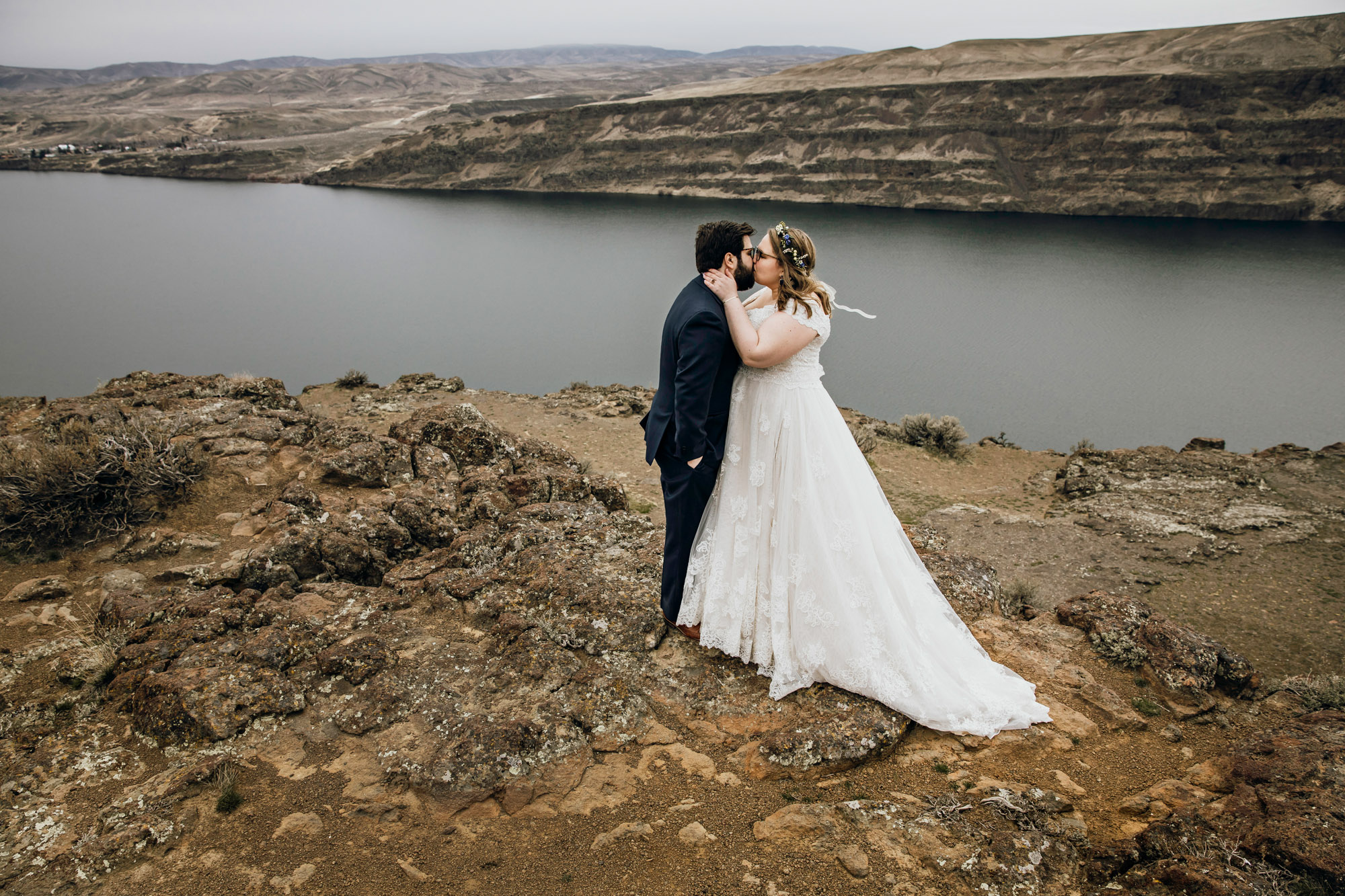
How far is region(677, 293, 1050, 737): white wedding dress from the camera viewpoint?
2.97 m

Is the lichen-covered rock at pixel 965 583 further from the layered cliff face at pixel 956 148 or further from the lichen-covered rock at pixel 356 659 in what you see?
the layered cliff face at pixel 956 148

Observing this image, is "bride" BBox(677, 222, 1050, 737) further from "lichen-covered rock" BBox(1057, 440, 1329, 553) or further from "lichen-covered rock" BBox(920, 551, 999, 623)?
"lichen-covered rock" BBox(1057, 440, 1329, 553)

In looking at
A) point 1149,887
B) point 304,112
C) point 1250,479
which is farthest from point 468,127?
point 1149,887

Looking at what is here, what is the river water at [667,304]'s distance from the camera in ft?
48.9

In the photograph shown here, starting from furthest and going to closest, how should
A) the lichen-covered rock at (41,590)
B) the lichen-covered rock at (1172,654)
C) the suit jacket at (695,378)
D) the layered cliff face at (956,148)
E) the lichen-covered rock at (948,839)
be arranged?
the layered cliff face at (956,148)
the lichen-covered rock at (41,590)
the lichen-covered rock at (1172,654)
the suit jacket at (695,378)
the lichen-covered rock at (948,839)

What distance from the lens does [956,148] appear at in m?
41.1

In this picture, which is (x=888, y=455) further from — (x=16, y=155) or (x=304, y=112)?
(x=304, y=112)

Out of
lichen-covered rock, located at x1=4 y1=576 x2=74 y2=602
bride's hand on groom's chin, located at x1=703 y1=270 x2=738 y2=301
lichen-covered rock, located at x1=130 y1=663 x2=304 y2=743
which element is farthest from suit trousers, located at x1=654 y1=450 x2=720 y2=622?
lichen-covered rock, located at x1=4 y1=576 x2=74 y2=602

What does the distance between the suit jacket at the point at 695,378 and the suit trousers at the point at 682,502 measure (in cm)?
7

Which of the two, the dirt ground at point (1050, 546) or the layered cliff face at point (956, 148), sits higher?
the layered cliff face at point (956, 148)

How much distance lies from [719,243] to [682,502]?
3.76 ft

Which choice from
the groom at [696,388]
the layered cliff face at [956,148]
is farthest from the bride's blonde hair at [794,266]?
the layered cliff face at [956,148]

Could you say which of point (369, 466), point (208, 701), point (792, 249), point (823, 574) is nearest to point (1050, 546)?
point (823, 574)

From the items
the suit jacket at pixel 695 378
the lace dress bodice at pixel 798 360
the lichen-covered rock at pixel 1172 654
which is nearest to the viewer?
the suit jacket at pixel 695 378
